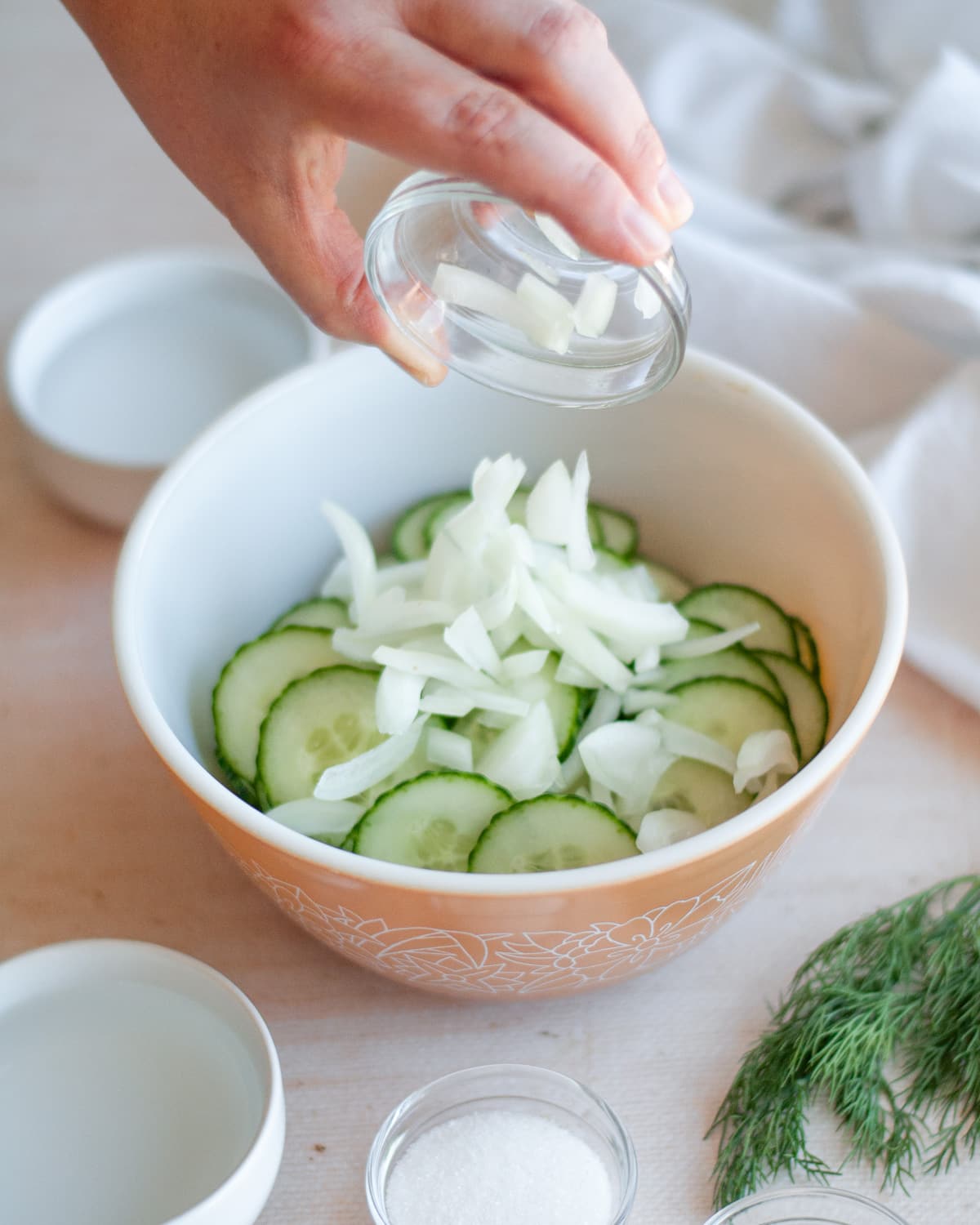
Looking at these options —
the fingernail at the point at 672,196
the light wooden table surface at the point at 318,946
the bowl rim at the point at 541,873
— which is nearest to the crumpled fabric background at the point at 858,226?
the light wooden table surface at the point at 318,946

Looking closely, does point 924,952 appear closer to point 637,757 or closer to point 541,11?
point 637,757

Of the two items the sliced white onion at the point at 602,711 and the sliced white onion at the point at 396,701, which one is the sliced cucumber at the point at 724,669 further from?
the sliced white onion at the point at 396,701

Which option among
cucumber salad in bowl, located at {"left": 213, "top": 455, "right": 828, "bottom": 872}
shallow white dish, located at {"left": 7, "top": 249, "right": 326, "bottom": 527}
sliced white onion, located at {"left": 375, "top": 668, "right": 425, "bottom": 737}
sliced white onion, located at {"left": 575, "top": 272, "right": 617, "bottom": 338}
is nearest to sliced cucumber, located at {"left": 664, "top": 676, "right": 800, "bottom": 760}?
cucumber salad in bowl, located at {"left": 213, "top": 455, "right": 828, "bottom": 872}

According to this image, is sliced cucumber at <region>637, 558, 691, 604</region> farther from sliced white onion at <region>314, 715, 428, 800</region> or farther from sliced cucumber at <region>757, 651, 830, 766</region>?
sliced white onion at <region>314, 715, 428, 800</region>

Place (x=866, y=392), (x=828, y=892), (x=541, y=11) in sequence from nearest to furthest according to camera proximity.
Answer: (x=541, y=11), (x=828, y=892), (x=866, y=392)

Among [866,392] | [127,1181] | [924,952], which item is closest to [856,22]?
[866,392]
